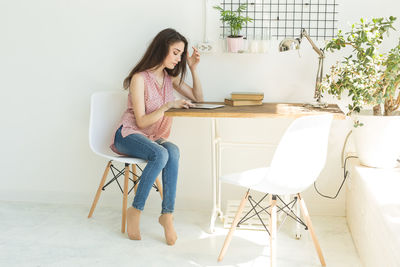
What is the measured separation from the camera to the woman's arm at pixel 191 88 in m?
3.03

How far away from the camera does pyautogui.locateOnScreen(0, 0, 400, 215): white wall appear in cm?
309

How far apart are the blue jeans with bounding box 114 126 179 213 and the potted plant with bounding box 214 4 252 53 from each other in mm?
692

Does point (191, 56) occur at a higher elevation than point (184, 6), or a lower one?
lower

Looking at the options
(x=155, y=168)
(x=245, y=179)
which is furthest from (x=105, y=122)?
(x=245, y=179)

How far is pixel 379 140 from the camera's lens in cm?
266

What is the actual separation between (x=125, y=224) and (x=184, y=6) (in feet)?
4.45

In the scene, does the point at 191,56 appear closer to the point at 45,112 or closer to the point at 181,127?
the point at 181,127

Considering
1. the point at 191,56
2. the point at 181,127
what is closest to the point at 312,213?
the point at 181,127

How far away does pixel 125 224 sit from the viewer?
9.66ft

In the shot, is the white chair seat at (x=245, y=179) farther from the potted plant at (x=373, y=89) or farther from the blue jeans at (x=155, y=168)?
the potted plant at (x=373, y=89)

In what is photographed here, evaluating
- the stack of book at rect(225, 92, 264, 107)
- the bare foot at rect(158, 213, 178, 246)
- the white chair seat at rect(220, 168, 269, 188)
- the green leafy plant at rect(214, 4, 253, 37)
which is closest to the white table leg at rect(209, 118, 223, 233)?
the stack of book at rect(225, 92, 264, 107)

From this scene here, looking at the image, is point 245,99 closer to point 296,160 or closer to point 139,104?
point 139,104

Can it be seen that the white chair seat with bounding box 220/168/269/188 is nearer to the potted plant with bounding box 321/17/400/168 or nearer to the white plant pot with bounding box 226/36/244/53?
the potted plant with bounding box 321/17/400/168

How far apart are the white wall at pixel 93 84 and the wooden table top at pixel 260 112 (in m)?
0.27
